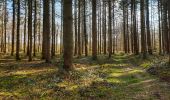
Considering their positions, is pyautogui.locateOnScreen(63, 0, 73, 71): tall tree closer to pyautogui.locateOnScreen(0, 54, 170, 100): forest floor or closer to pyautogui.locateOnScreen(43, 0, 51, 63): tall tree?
pyautogui.locateOnScreen(0, 54, 170, 100): forest floor

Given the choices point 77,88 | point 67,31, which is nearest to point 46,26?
point 67,31

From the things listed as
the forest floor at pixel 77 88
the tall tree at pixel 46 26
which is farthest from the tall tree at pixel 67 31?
the tall tree at pixel 46 26

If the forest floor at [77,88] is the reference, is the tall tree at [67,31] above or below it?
above

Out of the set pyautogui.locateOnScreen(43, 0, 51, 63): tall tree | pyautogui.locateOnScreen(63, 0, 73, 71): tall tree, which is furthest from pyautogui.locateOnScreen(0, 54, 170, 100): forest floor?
pyautogui.locateOnScreen(43, 0, 51, 63): tall tree

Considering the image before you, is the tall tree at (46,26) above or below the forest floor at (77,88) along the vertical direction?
above

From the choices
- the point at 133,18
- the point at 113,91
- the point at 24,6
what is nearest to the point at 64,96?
the point at 113,91

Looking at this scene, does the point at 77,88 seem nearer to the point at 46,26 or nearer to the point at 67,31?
the point at 67,31

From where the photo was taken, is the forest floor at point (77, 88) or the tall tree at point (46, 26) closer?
the forest floor at point (77, 88)

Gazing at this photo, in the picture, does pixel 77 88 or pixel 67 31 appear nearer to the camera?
pixel 77 88

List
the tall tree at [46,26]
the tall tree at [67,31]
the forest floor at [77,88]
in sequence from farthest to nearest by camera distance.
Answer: the tall tree at [46,26]
the tall tree at [67,31]
the forest floor at [77,88]

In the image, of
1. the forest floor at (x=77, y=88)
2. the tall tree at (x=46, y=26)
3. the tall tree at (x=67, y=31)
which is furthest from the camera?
the tall tree at (x=46, y=26)

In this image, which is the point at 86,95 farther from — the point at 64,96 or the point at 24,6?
the point at 24,6

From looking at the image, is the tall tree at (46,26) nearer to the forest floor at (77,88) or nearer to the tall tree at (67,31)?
the tall tree at (67,31)

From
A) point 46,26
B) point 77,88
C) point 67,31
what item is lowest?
point 77,88
